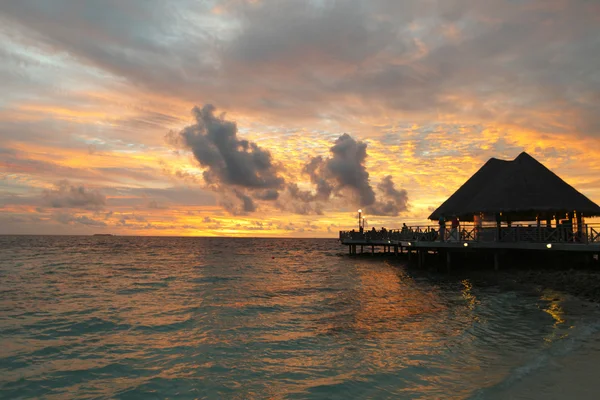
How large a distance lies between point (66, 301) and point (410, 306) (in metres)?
16.5

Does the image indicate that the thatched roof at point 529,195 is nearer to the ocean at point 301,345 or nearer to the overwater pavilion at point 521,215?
the overwater pavilion at point 521,215

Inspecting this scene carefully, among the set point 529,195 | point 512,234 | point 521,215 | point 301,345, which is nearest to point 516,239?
point 512,234

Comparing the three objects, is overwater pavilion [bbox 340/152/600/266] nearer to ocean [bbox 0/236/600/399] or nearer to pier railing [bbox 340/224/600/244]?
pier railing [bbox 340/224/600/244]

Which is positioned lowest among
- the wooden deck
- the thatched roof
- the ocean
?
the ocean

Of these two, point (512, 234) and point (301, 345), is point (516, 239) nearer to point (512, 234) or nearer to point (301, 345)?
point (512, 234)

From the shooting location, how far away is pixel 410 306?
58.8 feet

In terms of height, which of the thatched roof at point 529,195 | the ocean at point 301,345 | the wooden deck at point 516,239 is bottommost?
the ocean at point 301,345

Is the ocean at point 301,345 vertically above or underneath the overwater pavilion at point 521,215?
underneath

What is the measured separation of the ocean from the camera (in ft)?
27.9

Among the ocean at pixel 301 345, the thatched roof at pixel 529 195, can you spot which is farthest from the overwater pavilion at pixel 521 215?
the ocean at pixel 301 345

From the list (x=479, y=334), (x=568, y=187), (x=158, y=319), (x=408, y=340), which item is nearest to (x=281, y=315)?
(x=158, y=319)

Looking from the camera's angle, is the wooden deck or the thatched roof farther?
the thatched roof

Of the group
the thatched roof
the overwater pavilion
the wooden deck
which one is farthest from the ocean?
the thatched roof

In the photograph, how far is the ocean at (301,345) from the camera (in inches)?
335
